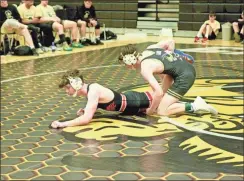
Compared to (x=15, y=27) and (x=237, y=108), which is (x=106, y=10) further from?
(x=237, y=108)

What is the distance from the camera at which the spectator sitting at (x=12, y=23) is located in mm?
10680

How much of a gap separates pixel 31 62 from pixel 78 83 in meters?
5.09

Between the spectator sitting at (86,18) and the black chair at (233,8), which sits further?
the black chair at (233,8)

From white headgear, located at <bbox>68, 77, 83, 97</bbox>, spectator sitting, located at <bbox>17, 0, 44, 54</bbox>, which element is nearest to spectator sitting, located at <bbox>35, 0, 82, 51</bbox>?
spectator sitting, located at <bbox>17, 0, 44, 54</bbox>

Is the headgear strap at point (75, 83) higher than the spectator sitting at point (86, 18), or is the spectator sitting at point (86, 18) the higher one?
the spectator sitting at point (86, 18)

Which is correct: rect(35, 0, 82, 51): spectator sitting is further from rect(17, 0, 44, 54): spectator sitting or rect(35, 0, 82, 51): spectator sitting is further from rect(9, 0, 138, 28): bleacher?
rect(9, 0, 138, 28): bleacher

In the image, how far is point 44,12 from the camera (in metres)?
11.8

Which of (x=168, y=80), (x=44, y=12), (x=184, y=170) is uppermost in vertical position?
(x=44, y=12)

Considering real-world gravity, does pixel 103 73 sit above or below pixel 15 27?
below

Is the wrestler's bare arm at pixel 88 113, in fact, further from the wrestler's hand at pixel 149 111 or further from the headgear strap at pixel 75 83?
the wrestler's hand at pixel 149 111

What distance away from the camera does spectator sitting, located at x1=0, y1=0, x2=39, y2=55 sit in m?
10.7

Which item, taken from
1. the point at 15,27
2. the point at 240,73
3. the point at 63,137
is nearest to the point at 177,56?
the point at 63,137

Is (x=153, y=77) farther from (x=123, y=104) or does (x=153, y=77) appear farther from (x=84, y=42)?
(x=84, y=42)

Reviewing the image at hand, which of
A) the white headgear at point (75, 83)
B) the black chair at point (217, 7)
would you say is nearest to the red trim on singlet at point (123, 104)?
the white headgear at point (75, 83)
